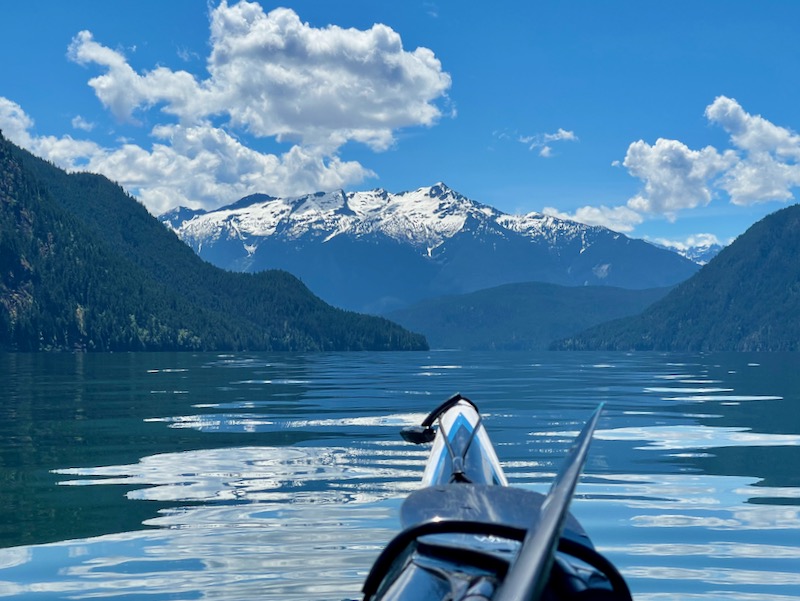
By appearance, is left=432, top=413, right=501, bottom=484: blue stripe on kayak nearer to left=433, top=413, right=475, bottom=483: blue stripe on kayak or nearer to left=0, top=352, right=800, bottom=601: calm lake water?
left=433, top=413, right=475, bottom=483: blue stripe on kayak

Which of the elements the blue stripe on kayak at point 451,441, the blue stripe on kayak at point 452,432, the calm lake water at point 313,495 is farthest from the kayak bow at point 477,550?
the calm lake water at point 313,495

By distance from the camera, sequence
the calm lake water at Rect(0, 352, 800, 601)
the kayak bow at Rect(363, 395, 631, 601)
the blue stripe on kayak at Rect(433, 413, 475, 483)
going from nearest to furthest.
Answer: the kayak bow at Rect(363, 395, 631, 601), the blue stripe on kayak at Rect(433, 413, 475, 483), the calm lake water at Rect(0, 352, 800, 601)

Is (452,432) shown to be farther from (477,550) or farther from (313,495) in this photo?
(477,550)

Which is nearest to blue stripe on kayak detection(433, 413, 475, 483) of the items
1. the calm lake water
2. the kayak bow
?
the calm lake water

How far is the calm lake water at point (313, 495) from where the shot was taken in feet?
49.0

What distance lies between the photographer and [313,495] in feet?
74.7

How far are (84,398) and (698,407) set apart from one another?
36245 mm

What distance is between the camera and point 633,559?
52.3 feet

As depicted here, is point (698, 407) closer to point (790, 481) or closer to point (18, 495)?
point (790, 481)

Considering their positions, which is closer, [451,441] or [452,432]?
[451,441]

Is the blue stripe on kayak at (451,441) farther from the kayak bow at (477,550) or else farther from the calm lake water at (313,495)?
the kayak bow at (477,550)

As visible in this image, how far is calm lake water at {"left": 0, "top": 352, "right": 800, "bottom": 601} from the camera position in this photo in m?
14.9

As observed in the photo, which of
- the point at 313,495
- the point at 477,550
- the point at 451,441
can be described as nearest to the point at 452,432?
the point at 451,441

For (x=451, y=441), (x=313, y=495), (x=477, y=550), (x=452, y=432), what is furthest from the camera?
(x=313, y=495)
